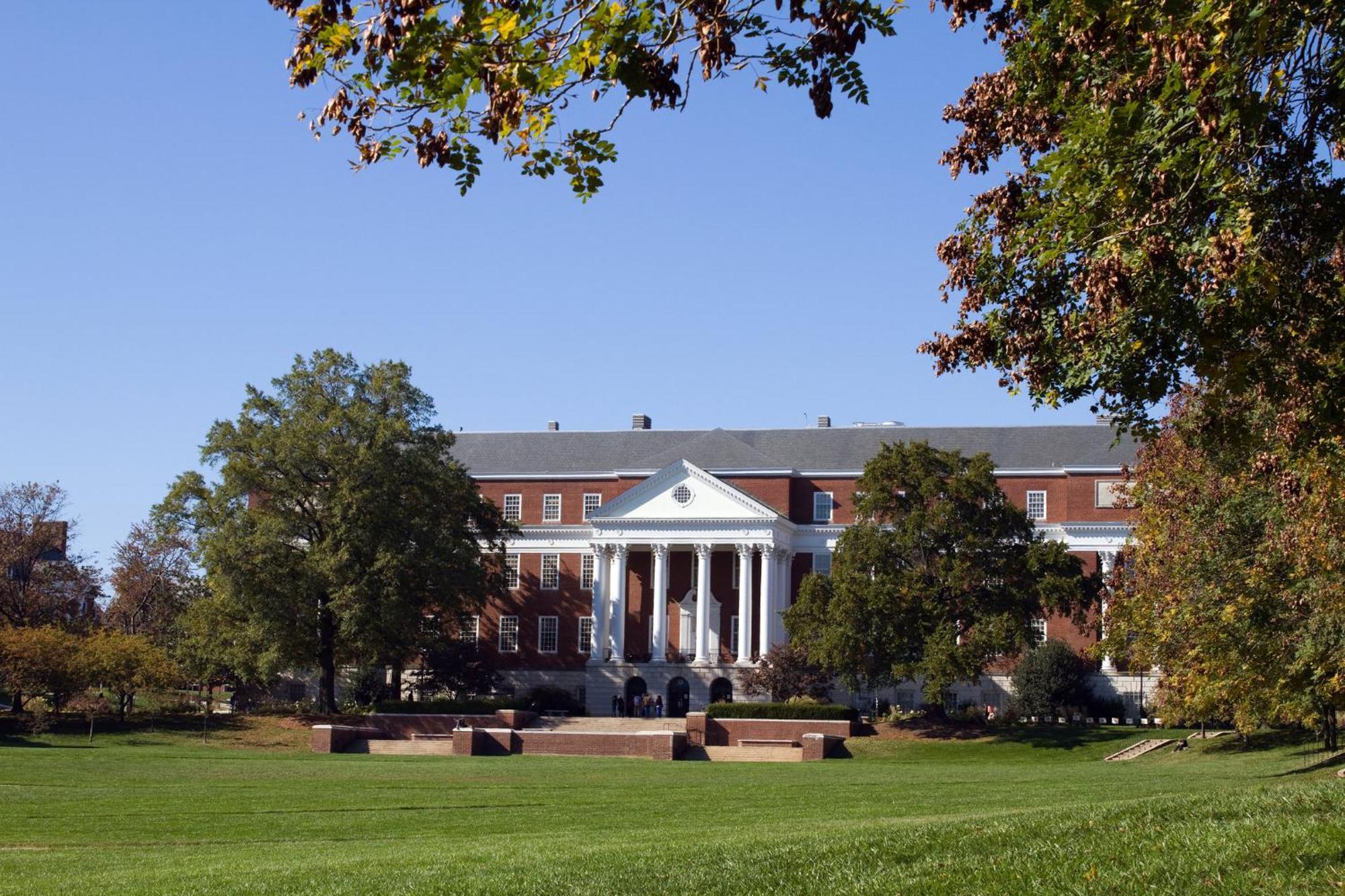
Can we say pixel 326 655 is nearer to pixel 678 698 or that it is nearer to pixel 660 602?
pixel 660 602

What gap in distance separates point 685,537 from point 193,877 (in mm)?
62104

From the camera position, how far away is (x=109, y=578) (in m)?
84.9

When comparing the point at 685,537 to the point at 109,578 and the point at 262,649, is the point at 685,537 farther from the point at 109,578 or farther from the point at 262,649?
the point at 109,578

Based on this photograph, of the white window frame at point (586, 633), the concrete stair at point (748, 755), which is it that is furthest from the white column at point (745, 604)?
the concrete stair at point (748, 755)

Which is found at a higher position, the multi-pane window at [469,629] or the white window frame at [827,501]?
the white window frame at [827,501]

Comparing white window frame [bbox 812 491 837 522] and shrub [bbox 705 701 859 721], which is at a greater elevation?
white window frame [bbox 812 491 837 522]

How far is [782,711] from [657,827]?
39455 millimetres

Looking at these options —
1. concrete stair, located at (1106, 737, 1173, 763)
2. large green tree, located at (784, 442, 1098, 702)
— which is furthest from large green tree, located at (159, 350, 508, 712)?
concrete stair, located at (1106, 737, 1173, 763)

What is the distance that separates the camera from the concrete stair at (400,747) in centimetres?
5466

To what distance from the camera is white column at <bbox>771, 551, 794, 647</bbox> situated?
3029 inches

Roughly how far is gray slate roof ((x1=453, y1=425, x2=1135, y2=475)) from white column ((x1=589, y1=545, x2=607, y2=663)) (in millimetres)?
6315

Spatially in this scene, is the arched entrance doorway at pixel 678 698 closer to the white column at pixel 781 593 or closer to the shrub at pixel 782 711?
the white column at pixel 781 593

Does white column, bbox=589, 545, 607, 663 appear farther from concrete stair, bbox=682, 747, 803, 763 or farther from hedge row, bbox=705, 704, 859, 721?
concrete stair, bbox=682, 747, 803, 763

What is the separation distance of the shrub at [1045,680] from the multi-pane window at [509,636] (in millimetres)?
28876
